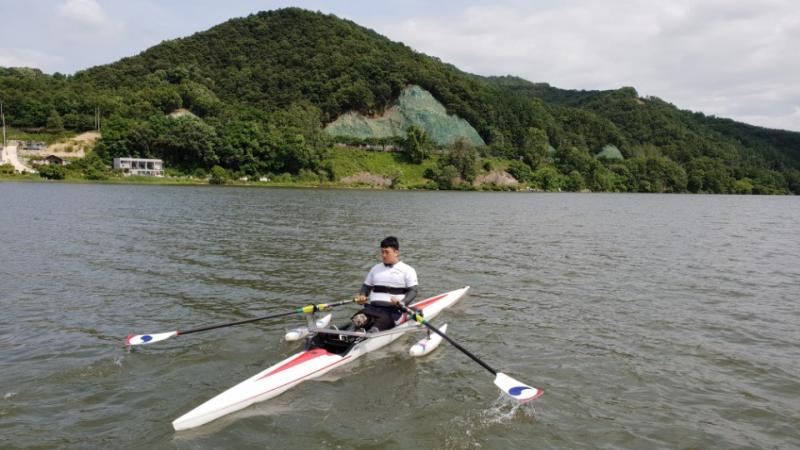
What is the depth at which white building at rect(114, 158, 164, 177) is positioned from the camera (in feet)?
344

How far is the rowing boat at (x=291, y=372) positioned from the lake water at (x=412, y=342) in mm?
197

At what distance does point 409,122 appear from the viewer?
164 meters

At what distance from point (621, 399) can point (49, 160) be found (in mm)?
124769

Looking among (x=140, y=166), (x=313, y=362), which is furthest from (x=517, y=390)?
(x=140, y=166)

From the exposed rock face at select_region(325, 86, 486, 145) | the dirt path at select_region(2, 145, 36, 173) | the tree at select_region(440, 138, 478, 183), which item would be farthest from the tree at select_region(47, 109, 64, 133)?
the tree at select_region(440, 138, 478, 183)

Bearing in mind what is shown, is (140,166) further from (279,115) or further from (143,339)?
(143,339)

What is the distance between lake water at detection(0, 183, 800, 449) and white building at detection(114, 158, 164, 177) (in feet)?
285

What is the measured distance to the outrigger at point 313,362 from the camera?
8359 millimetres

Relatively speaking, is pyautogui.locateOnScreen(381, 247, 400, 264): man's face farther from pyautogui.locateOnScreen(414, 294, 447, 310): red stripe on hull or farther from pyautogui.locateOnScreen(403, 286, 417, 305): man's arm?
pyautogui.locateOnScreen(414, 294, 447, 310): red stripe on hull

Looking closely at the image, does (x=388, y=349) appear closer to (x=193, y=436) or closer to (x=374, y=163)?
(x=193, y=436)

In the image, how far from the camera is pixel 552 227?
40.4m

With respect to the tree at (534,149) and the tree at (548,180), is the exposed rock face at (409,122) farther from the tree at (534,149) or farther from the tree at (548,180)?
the tree at (548,180)

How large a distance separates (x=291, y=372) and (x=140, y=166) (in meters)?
114

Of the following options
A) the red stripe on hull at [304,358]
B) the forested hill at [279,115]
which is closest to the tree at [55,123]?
the forested hill at [279,115]
